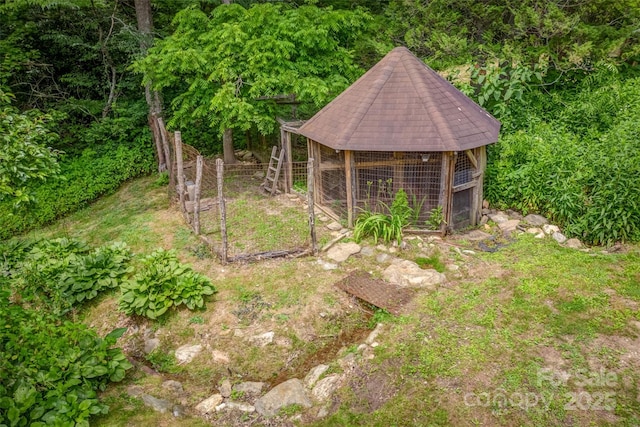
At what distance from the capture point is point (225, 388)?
519 centimetres

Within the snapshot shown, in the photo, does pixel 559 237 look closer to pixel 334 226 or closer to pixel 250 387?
Result: pixel 334 226

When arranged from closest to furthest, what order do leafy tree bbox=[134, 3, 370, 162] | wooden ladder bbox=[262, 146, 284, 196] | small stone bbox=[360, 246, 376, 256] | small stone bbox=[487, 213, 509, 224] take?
small stone bbox=[360, 246, 376, 256] → small stone bbox=[487, 213, 509, 224] → leafy tree bbox=[134, 3, 370, 162] → wooden ladder bbox=[262, 146, 284, 196]

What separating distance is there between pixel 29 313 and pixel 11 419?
5.04 feet

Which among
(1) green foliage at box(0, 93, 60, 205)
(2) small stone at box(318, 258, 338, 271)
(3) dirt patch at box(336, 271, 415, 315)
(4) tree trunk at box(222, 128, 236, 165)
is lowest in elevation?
(3) dirt patch at box(336, 271, 415, 315)

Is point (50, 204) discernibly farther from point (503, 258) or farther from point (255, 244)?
point (503, 258)

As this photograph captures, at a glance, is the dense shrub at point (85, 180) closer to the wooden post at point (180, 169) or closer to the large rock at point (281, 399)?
the wooden post at point (180, 169)

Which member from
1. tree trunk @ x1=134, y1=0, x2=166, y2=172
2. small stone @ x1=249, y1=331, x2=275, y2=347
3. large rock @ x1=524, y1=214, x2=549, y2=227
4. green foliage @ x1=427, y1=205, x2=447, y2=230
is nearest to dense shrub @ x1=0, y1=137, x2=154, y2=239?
tree trunk @ x1=134, y1=0, x2=166, y2=172

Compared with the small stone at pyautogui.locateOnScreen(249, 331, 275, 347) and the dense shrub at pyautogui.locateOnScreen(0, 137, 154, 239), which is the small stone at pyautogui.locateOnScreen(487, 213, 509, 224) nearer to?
the small stone at pyautogui.locateOnScreen(249, 331, 275, 347)

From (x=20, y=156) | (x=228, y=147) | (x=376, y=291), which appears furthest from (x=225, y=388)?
(x=228, y=147)

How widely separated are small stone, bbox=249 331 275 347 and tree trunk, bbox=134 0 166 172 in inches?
289

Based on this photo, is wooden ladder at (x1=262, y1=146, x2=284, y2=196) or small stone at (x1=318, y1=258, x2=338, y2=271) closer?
small stone at (x1=318, y1=258, x2=338, y2=271)

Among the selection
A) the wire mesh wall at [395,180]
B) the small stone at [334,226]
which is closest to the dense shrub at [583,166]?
the wire mesh wall at [395,180]

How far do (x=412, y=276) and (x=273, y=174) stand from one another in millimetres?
5416

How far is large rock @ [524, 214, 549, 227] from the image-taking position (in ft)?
28.3
